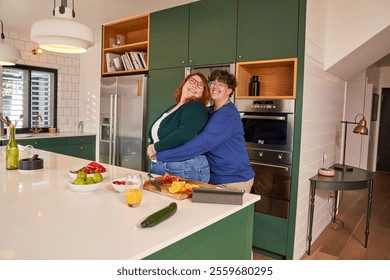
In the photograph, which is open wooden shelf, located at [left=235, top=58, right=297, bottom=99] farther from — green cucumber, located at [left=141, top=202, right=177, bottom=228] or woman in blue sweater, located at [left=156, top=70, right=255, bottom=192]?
green cucumber, located at [left=141, top=202, right=177, bottom=228]

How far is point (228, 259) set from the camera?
1.54m

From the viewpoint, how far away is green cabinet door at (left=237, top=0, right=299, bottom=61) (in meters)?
2.81

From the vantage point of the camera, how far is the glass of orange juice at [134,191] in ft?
4.83

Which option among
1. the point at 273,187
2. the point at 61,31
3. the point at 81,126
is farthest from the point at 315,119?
the point at 81,126

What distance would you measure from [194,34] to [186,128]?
5.64ft

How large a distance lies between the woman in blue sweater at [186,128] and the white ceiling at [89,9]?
1717 millimetres

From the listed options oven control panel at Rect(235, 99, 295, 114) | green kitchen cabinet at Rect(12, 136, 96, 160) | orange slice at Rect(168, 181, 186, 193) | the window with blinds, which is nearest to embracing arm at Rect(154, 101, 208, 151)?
orange slice at Rect(168, 181, 186, 193)

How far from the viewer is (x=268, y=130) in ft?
9.91

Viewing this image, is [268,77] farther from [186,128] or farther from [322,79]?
[186,128]

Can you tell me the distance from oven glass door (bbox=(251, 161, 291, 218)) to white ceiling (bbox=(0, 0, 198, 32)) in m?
2.01

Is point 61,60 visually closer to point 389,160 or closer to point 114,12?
point 114,12

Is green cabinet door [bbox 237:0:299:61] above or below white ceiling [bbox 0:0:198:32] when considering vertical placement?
below

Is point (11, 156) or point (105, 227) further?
point (11, 156)
